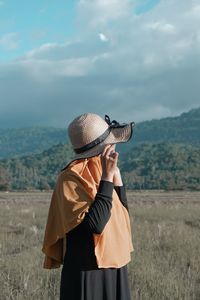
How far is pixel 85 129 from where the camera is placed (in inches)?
131

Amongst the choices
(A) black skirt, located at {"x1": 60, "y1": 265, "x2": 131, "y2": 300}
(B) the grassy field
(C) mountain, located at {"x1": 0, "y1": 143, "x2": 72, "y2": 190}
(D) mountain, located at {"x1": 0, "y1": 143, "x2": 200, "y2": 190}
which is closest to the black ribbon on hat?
(A) black skirt, located at {"x1": 60, "y1": 265, "x2": 131, "y2": 300}

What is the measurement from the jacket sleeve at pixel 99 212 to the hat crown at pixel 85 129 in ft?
1.15

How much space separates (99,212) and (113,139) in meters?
0.50

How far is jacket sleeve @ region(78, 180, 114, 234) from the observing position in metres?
3.06

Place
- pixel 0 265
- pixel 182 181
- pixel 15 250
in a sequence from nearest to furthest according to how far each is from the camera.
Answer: pixel 0 265, pixel 15 250, pixel 182 181

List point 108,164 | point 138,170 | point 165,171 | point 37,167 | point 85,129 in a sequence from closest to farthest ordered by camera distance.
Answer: point 108,164 → point 85,129 → point 165,171 → point 138,170 → point 37,167

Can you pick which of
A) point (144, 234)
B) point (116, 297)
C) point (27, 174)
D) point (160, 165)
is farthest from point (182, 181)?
point (116, 297)

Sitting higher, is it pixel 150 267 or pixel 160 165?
pixel 160 165

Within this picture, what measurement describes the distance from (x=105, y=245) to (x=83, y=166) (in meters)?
0.46

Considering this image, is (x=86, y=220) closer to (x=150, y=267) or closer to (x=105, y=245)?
(x=105, y=245)

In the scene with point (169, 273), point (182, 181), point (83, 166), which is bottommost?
point (169, 273)

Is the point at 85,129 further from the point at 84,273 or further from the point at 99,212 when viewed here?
the point at 84,273

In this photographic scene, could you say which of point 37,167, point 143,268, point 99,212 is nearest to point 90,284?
point 99,212

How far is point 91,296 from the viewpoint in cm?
325
